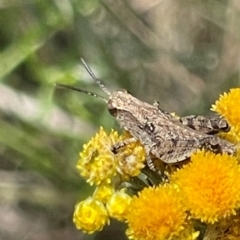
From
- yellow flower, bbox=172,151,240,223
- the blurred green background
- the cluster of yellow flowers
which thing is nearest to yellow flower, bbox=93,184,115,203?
the cluster of yellow flowers

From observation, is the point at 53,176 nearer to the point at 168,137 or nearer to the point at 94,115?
the point at 94,115

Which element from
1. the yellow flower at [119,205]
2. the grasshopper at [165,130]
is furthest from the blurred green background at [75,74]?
the yellow flower at [119,205]

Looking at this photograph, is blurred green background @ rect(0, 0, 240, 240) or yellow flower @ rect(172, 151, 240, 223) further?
blurred green background @ rect(0, 0, 240, 240)

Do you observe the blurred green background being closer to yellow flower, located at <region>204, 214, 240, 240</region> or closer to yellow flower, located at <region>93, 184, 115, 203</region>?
yellow flower, located at <region>93, 184, 115, 203</region>

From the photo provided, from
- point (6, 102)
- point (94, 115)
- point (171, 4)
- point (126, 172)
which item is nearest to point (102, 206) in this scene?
point (126, 172)

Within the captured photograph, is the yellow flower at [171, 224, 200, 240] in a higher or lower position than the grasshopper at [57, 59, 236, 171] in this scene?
lower
